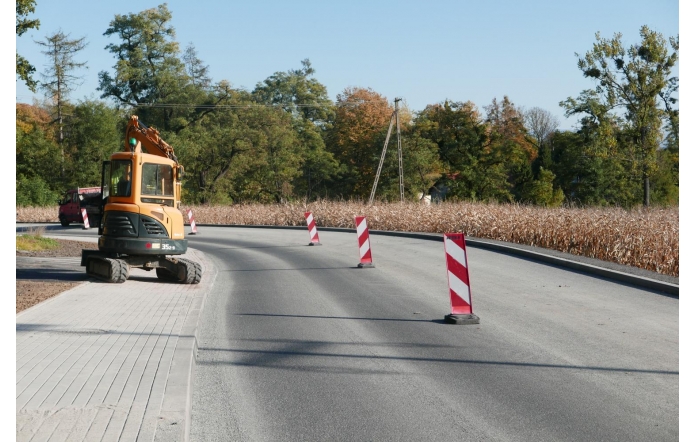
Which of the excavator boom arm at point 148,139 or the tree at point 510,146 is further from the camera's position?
the tree at point 510,146

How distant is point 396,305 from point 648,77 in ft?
123

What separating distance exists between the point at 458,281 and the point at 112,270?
775cm

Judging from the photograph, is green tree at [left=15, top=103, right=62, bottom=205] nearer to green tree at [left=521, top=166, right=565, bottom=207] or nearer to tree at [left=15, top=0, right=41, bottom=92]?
green tree at [left=521, top=166, right=565, bottom=207]

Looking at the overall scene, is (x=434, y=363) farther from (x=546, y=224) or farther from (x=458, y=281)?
(x=546, y=224)

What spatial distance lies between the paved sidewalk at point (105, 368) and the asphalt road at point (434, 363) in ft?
1.07

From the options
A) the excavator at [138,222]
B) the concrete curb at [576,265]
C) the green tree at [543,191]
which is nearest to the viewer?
the concrete curb at [576,265]

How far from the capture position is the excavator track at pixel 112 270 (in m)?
15.2

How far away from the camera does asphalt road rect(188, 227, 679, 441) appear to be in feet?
19.1

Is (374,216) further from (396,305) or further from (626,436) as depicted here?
(626,436)

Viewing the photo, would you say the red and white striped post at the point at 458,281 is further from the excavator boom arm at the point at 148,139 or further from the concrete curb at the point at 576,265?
the excavator boom arm at the point at 148,139

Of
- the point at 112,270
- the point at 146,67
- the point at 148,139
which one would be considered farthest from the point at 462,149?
the point at 112,270

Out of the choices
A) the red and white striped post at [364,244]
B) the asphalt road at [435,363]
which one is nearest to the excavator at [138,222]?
the asphalt road at [435,363]

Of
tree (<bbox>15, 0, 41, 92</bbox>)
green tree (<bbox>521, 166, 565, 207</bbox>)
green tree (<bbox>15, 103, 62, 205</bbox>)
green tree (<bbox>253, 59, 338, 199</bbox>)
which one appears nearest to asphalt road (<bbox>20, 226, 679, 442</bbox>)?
tree (<bbox>15, 0, 41, 92</bbox>)

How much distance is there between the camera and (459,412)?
241 inches
